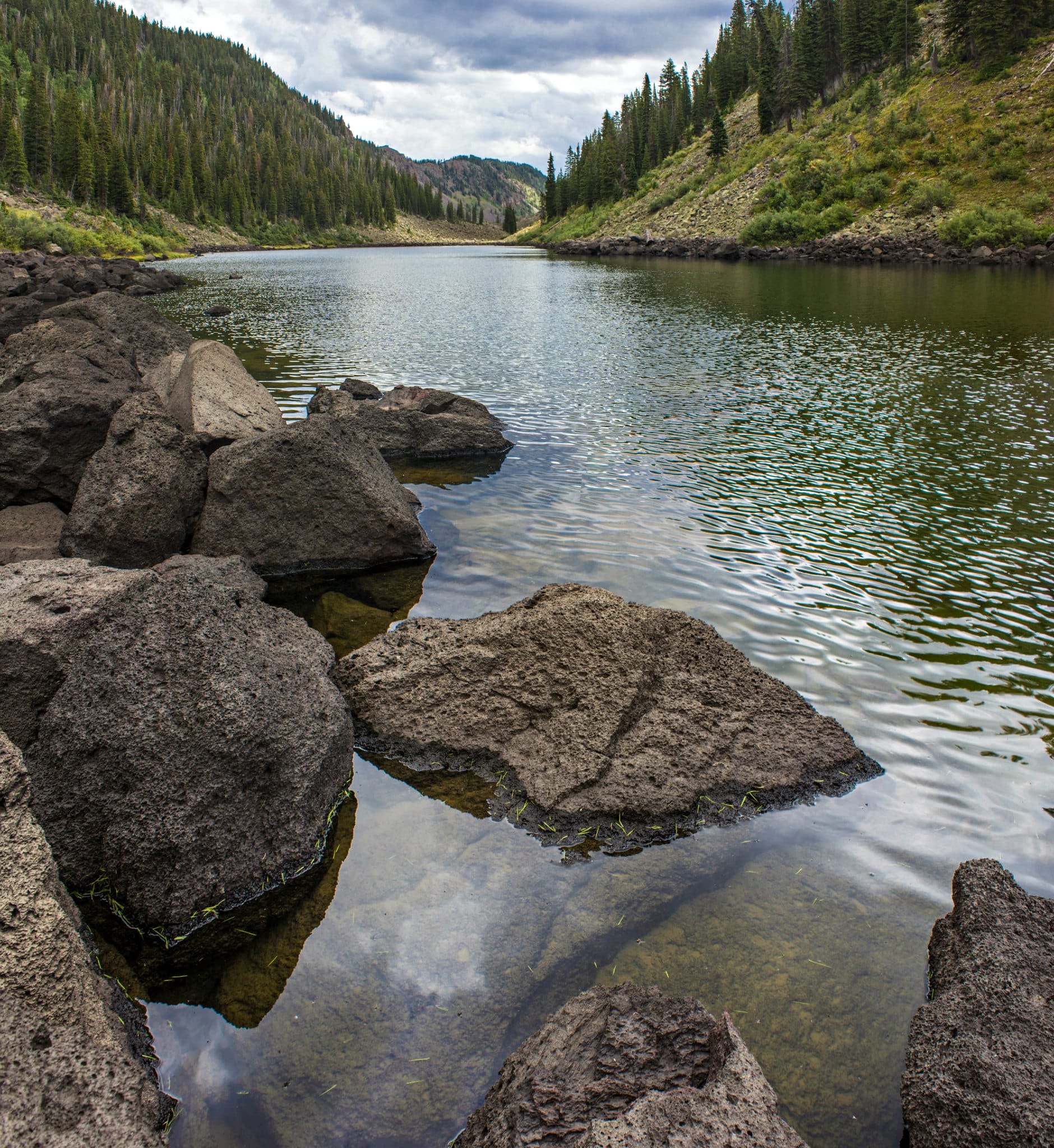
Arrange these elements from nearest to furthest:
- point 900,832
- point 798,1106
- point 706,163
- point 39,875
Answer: point 39,875 < point 798,1106 < point 900,832 < point 706,163

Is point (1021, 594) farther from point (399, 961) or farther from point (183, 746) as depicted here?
point (183, 746)

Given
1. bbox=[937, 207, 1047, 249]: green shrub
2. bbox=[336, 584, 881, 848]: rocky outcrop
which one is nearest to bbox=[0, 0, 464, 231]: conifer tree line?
bbox=[937, 207, 1047, 249]: green shrub

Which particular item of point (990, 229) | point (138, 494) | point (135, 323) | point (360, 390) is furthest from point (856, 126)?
point (138, 494)

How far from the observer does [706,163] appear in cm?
11394

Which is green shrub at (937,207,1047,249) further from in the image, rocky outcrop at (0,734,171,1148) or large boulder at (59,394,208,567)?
rocky outcrop at (0,734,171,1148)

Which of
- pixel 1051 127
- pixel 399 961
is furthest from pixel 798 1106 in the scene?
pixel 1051 127

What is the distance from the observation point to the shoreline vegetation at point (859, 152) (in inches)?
2525

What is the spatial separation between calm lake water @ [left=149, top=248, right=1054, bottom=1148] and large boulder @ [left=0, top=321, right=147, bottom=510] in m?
4.85

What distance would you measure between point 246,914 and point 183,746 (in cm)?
120

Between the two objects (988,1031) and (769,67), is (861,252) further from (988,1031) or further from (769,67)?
(988,1031)

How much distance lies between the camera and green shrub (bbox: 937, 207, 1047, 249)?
57.2 meters

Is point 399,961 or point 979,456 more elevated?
point 979,456

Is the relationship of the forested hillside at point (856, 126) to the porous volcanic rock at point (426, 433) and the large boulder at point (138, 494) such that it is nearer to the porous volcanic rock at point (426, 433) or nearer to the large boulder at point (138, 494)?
the porous volcanic rock at point (426, 433)

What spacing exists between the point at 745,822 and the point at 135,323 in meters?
18.6
